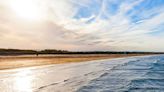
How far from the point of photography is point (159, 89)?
12.7 meters

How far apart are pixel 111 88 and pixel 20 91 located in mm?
5080

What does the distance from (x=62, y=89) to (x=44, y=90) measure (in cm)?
102

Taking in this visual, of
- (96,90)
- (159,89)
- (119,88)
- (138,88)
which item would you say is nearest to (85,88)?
(96,90)

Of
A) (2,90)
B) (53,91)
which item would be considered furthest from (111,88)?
(2,90)

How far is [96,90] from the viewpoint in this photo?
12.4 metres

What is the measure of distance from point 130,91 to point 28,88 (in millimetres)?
5746

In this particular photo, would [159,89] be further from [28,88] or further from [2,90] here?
[2,90]

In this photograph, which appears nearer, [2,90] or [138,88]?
[2,90]

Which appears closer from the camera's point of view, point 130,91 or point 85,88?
point 130,91

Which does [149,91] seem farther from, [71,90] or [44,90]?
[44,90]

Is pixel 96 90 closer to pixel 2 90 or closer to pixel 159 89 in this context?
pixel 159 89

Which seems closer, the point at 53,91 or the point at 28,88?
the point at 53,91

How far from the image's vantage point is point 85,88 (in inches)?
512

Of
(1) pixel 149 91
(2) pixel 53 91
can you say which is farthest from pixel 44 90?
(1) pixel 149 91
